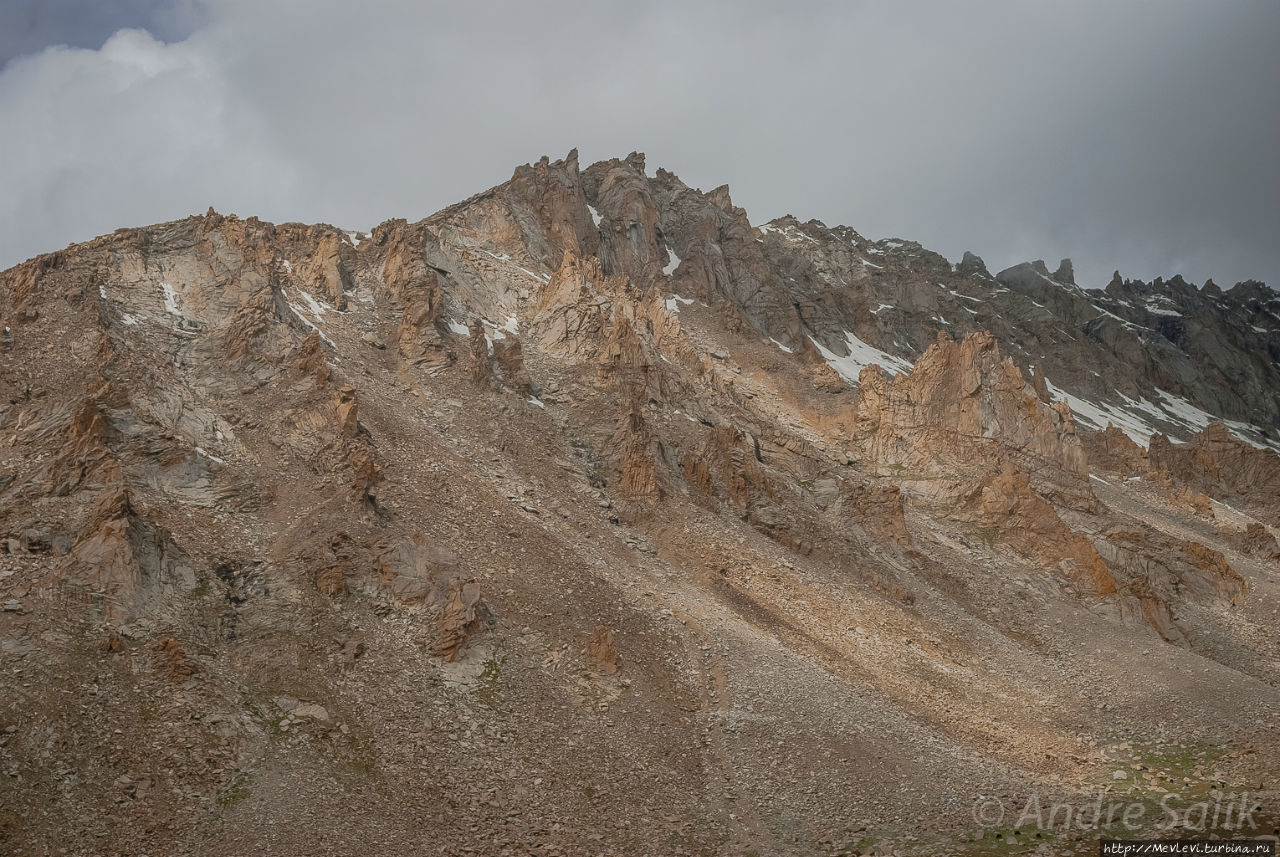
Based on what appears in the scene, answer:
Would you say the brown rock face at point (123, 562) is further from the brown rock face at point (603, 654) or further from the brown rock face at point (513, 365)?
the brown rock face at point (513, 365)

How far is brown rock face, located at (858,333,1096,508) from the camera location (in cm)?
6125

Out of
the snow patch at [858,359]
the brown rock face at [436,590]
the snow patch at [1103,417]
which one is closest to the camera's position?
the brown rock face at [436,590]

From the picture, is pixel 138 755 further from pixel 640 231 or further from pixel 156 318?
pixel 640 231

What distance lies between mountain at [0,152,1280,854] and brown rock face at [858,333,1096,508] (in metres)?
0.34

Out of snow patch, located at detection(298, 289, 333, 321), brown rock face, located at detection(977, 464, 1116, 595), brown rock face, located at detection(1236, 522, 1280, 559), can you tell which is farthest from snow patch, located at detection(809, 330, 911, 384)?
snow patch, located at detection(298, 289, 333, 321)

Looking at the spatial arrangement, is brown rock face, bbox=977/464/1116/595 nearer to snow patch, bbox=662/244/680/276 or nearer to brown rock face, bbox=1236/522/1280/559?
brown rock face, bbox=1236/522/1280/559

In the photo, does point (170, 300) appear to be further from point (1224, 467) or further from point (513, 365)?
point (1224, 467)

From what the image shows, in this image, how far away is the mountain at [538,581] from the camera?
78.5 feet

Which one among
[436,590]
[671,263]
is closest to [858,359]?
[671,263]

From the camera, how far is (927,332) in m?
120

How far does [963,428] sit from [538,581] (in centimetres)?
4213

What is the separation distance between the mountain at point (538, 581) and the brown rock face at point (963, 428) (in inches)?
13.3

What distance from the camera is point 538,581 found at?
3472 centimetres

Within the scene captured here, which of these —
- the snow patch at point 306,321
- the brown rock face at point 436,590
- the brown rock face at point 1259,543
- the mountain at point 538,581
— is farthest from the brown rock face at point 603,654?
the brown rock face at point 1259,543
